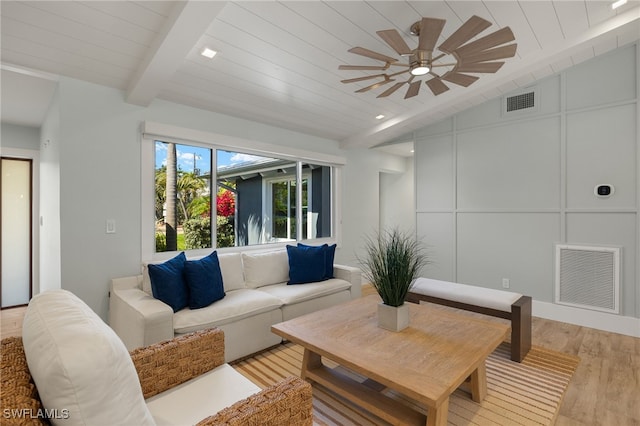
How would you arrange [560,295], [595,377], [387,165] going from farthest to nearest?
[387,165] → [560,295] → [595,377]

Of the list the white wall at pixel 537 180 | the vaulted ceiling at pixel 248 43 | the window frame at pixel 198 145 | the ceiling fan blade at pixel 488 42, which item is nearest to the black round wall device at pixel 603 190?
the white wall at pixel 537 180

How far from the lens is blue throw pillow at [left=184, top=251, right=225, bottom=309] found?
260cm

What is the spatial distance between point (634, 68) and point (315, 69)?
3403mm

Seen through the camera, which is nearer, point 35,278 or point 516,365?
point 516,365

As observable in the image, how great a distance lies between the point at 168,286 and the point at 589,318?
4415 millimetres

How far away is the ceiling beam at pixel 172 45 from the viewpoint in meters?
1.89

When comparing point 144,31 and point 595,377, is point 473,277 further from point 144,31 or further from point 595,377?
point 144,31

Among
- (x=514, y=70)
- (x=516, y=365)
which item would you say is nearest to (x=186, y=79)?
(x=514, y=70)

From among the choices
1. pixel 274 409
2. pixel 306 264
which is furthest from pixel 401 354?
pixel 306 264

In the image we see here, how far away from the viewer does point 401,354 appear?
5.93 feet

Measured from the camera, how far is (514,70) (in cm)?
337

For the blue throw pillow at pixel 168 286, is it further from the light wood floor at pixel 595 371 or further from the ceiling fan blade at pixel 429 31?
the ceiling fan blade at pixel 429 31

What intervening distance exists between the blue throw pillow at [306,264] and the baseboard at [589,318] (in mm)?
2758

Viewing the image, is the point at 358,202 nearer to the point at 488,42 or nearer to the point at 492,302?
the point at 492,302
